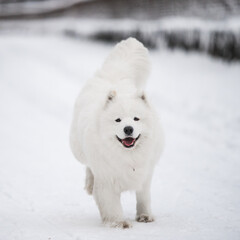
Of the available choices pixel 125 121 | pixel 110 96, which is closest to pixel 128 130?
pixel 125 121

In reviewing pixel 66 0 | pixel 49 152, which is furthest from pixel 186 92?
pixel 66 0

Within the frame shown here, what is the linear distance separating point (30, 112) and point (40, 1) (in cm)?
4141

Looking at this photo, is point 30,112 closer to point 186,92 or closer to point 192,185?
point 186,92

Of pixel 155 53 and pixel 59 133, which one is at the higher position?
pixel 155 53

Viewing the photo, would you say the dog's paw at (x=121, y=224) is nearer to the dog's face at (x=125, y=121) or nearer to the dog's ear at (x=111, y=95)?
the dog's face at (x=125, y=121)

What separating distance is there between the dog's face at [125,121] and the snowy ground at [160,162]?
894mm

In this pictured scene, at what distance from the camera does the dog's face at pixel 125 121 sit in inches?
162

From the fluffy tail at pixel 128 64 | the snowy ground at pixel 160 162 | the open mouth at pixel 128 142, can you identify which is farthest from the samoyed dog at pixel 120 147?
the fluffy tail at pixel 128 64

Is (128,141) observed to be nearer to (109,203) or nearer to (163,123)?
(109,203)

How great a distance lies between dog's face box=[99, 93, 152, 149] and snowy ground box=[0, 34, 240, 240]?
894mm

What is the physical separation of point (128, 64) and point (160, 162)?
2423 millimetres

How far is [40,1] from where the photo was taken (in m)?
50.2

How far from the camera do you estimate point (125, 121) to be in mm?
4090

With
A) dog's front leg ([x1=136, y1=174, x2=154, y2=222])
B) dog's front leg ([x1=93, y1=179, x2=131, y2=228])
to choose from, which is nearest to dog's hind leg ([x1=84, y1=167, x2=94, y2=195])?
dog's front leg ([x1=136, y1=174, x2=154, y2=222])
